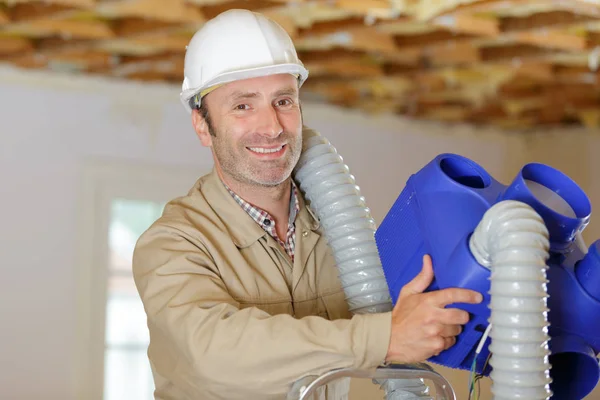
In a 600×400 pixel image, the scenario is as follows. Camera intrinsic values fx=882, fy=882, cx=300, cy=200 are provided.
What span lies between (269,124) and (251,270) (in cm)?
31

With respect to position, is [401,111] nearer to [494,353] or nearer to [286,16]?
[286,16]

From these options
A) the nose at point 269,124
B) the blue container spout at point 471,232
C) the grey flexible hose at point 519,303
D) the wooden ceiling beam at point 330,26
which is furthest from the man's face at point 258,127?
the wooden ceiling beam at point 330,26

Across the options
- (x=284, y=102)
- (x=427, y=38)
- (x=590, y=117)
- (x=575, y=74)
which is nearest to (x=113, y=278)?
(x=427, y=38)

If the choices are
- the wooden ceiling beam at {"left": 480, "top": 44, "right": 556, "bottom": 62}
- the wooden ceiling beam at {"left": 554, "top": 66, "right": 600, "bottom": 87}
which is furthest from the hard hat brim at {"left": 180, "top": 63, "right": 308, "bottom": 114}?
the wooden ceiling beam at {"left": 554, "top": 66, "right": 600, "bottom": 87}

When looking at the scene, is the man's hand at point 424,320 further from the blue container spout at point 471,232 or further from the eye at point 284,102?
the eye at point 284,102

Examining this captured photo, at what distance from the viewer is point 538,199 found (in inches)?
57.6

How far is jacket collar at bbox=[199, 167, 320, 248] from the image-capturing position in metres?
1.90

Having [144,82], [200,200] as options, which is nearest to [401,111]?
[144,82]

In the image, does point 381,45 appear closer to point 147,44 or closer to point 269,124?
point 147,44

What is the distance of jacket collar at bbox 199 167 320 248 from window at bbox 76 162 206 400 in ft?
13.1

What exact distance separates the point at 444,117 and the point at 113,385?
3.46 metres

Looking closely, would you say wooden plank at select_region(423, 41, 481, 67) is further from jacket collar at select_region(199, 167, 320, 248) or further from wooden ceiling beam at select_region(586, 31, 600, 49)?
jacket collar at select_region(199, 167, 320, 248)

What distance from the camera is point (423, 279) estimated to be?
5.01 feet

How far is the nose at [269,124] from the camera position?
1.87 m
